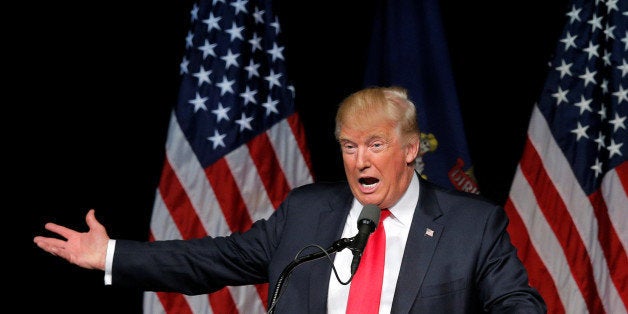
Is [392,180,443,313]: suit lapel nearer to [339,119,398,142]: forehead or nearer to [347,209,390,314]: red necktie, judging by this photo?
[347,209,390,314]: red necktie

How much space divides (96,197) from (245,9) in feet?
3.59

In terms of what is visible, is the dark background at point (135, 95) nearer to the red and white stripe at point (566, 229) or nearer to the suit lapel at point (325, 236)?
the red and white stripe at point (566, 229)

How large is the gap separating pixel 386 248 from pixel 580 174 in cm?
162

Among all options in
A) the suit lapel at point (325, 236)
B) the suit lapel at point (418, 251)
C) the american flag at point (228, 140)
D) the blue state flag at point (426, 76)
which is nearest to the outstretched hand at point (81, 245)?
the suit lapel at point (325, 236)

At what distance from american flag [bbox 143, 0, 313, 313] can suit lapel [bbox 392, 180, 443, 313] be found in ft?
4.67

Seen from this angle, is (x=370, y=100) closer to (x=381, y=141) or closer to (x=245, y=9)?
(x=381, y=141)

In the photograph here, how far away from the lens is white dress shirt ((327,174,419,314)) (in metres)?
2.11

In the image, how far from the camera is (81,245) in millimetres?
2195

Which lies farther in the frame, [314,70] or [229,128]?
[314,70]

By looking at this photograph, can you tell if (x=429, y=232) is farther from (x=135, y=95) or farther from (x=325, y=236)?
(x=135, y=95)

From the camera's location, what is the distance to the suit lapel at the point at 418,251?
2.04m

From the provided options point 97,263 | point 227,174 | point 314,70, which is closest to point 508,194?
point 314,70

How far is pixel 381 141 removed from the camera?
2.15 m

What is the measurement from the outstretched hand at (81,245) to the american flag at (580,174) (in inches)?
78.4
